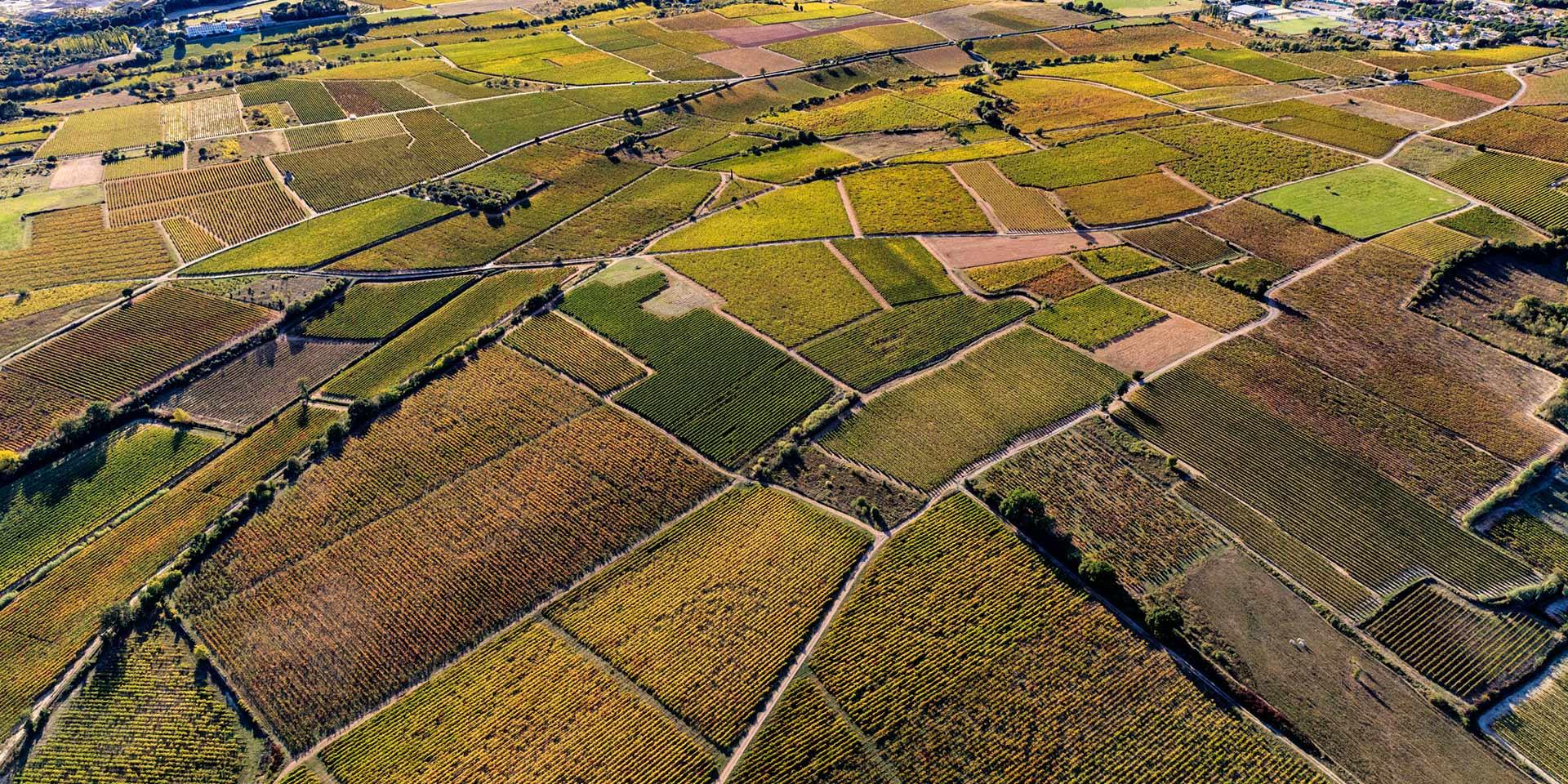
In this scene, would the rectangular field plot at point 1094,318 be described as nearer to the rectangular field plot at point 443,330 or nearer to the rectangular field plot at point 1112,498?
the rectangular field plot at point 1112,498

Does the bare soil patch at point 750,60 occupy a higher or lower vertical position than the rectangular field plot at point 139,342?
higher

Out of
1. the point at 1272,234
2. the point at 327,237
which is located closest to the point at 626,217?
the point at 327,237

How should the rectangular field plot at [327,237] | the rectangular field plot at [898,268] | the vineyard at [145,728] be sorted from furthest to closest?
the rectangular field plot at [327,237] < the rectangular field plot at [898,268] < the vineyard at [145,728]

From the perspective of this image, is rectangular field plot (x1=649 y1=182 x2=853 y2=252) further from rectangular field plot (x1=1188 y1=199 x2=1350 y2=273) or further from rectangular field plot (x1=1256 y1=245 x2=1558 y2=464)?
rectangular field plot (x1=1256 y1=245 x2=1558 y2=464)

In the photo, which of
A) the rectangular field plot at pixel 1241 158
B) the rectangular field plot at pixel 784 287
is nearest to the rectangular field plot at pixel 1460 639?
the rectangular field plot at pixel 784 287

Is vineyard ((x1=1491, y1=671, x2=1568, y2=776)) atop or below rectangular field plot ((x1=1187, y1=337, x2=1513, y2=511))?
below

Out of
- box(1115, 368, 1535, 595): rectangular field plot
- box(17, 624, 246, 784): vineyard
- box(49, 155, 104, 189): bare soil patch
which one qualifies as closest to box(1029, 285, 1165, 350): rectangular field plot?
box(1115, 368, 1535, 595): rectangular field plot

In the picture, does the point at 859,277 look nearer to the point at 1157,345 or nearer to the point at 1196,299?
the point at 1157,345
